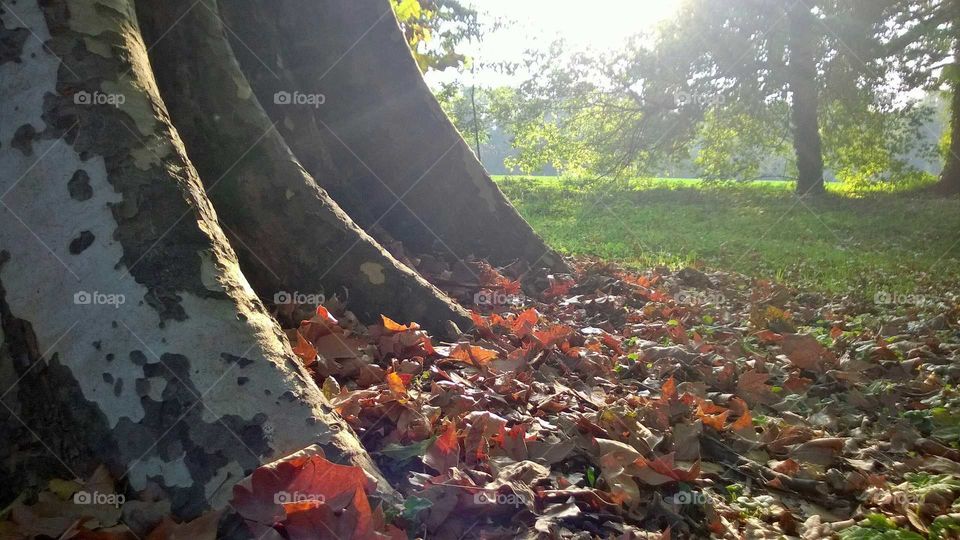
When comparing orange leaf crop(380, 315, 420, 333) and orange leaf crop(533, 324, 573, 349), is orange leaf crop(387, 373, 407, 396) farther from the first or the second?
orange leaf crop(533, 324, 573, 349)

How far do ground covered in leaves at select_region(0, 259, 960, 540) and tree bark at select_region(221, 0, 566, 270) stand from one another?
1181 mm

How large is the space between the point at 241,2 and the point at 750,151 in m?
19.7

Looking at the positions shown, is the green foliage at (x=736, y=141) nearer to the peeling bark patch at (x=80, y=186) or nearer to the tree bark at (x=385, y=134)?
the tree bark at (x=385, y=134)

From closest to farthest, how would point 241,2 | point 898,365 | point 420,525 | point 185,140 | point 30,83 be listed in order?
point 420,525, point 30,83, point 185,140, point 898,365, point 241,2

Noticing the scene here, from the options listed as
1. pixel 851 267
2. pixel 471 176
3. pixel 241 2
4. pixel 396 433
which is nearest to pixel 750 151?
pixel 851 267

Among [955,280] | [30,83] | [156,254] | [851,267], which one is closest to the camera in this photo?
[156,254]

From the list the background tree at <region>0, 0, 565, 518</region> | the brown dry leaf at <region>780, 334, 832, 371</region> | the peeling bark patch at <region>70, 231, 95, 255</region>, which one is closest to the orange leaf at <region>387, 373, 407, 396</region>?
the background tree at <region>0, 0, 565, 518</region>

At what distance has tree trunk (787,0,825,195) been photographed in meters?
17.5

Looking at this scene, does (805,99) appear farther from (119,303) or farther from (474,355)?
(119,303)

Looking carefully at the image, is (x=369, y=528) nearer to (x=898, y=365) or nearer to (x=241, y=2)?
(x=898, y=365)

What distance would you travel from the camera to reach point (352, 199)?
468cm

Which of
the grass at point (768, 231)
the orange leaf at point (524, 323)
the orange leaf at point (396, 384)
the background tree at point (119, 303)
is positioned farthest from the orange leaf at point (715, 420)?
the grass at point (768, 231)

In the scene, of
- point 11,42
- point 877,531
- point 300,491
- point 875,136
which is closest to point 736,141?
point 875,136

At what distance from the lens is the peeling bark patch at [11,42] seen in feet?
6.82
